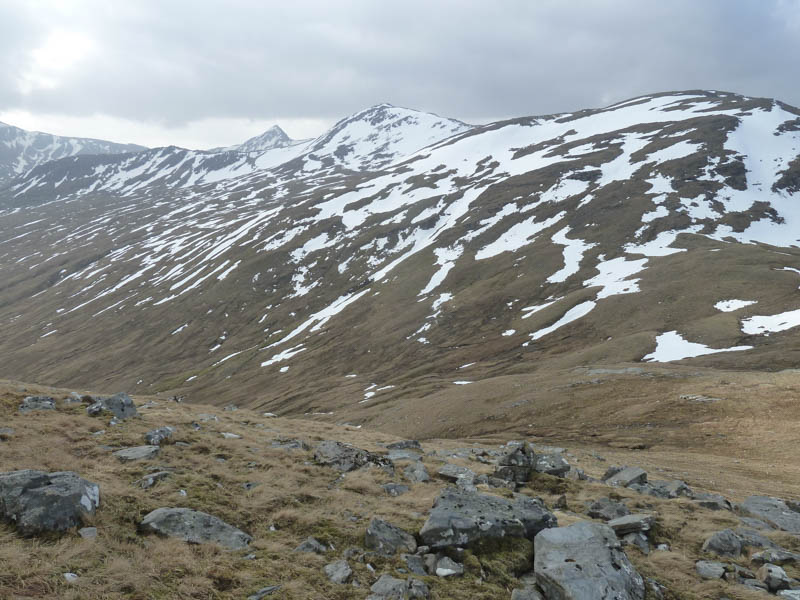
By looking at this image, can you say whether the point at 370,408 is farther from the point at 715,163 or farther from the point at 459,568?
the point at 715,163

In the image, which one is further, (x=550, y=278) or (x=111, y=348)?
(x=111, y=348)

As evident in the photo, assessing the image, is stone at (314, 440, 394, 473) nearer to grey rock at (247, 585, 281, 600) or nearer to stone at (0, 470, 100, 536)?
grey rock at (247, 585, 281, 600)

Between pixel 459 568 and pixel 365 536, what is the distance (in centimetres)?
260

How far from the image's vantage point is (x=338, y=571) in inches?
381

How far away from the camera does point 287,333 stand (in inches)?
5089

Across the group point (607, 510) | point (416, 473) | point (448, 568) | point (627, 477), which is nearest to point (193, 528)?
point (448, 568)

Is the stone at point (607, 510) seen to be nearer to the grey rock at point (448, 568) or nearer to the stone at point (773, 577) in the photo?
the stone at point (773, 577)

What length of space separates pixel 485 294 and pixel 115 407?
302 ft

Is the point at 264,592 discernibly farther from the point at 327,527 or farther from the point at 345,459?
the point at 345,459

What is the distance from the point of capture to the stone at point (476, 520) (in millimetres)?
10969

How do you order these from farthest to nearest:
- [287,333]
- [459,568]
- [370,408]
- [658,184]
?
[658,184] < [287,333] < [370,408] < [459,568]

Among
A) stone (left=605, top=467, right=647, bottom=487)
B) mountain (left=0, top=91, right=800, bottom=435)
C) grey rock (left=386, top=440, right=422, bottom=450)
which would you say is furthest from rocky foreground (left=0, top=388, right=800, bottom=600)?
mountain (left=0, top=91, right=800, bottom=435)

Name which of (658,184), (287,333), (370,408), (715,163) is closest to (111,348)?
(287,333)

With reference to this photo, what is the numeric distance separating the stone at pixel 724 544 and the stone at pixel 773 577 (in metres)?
1.38
